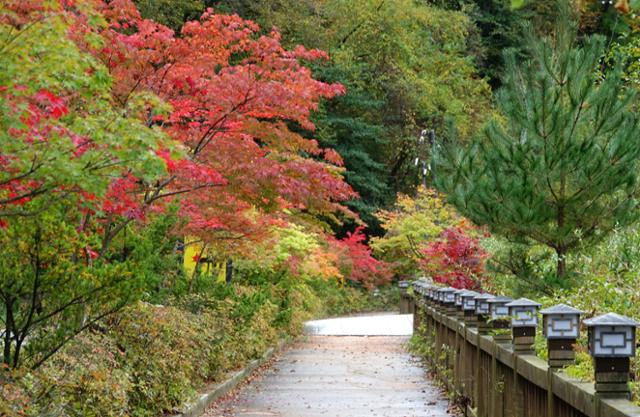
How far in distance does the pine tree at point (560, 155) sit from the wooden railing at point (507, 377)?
199 centimetres

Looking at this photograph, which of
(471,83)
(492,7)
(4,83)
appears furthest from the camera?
(492,7)

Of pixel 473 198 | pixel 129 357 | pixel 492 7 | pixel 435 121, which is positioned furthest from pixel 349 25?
pixel 129 357

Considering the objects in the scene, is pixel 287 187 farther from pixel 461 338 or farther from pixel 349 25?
pixel 349 25

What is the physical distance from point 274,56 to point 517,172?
4.95m

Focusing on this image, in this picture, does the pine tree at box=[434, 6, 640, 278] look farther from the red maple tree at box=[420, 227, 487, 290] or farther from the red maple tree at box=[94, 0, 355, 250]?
the red maple tree at box=[420, 227, 487, 290]

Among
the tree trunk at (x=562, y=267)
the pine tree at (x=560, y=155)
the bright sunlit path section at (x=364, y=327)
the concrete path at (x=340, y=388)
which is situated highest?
the pine tree at (x=560, y=155)

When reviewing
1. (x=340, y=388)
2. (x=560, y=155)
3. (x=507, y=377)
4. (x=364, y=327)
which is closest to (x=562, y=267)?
(x=560, y=155)

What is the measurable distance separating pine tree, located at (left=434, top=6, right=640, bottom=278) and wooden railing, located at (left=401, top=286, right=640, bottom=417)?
1994 mm

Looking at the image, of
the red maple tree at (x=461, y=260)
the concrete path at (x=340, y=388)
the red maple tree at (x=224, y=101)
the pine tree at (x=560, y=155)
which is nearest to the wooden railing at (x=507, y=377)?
the concrete path at (x=340, y=388)

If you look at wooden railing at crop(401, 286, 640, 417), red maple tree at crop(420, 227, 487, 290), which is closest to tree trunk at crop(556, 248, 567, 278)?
wooden railing at crop(401, 286, 640, 417)

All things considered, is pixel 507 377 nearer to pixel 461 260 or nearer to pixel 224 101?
pixel 224 101

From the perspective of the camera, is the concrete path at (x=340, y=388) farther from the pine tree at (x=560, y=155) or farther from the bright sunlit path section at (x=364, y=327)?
the bright sunlit path section at (x=364, y=327)

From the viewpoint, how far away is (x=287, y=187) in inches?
485

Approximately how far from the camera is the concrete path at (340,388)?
40.9 ft
